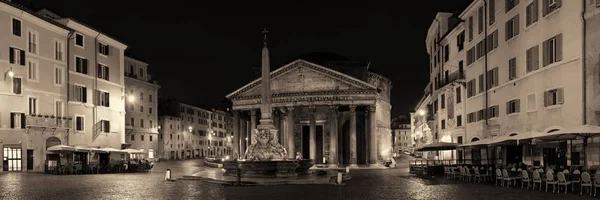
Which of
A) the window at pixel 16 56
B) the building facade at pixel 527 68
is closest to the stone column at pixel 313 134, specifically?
the building facade at pixel 527 68

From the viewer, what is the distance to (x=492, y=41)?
37406 millimetres

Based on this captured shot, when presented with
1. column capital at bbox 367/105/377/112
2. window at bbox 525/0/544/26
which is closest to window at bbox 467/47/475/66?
window at bbox 525/0/544/26

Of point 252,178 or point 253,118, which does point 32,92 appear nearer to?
point 252,178

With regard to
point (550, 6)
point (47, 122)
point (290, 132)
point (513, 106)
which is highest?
point (550, 6)

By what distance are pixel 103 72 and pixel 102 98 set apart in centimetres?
257

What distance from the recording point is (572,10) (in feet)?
86.7

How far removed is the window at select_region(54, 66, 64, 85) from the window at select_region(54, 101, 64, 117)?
164 centimetres

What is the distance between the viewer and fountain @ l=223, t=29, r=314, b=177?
31797mm

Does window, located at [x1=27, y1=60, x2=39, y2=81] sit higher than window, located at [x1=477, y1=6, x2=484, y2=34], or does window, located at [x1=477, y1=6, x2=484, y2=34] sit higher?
window, located at [x1=477, y1=6, x2=484, y2=34]

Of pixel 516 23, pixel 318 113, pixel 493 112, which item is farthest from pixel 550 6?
pixel 318 113

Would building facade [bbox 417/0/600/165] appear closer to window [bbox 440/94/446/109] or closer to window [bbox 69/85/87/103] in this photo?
window [bbox 440/94/446/109]

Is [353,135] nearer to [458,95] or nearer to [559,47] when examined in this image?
[458,95]

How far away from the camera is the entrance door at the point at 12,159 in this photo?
140 feet

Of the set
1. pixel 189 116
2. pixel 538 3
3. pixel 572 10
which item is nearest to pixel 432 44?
pixel 538 3
